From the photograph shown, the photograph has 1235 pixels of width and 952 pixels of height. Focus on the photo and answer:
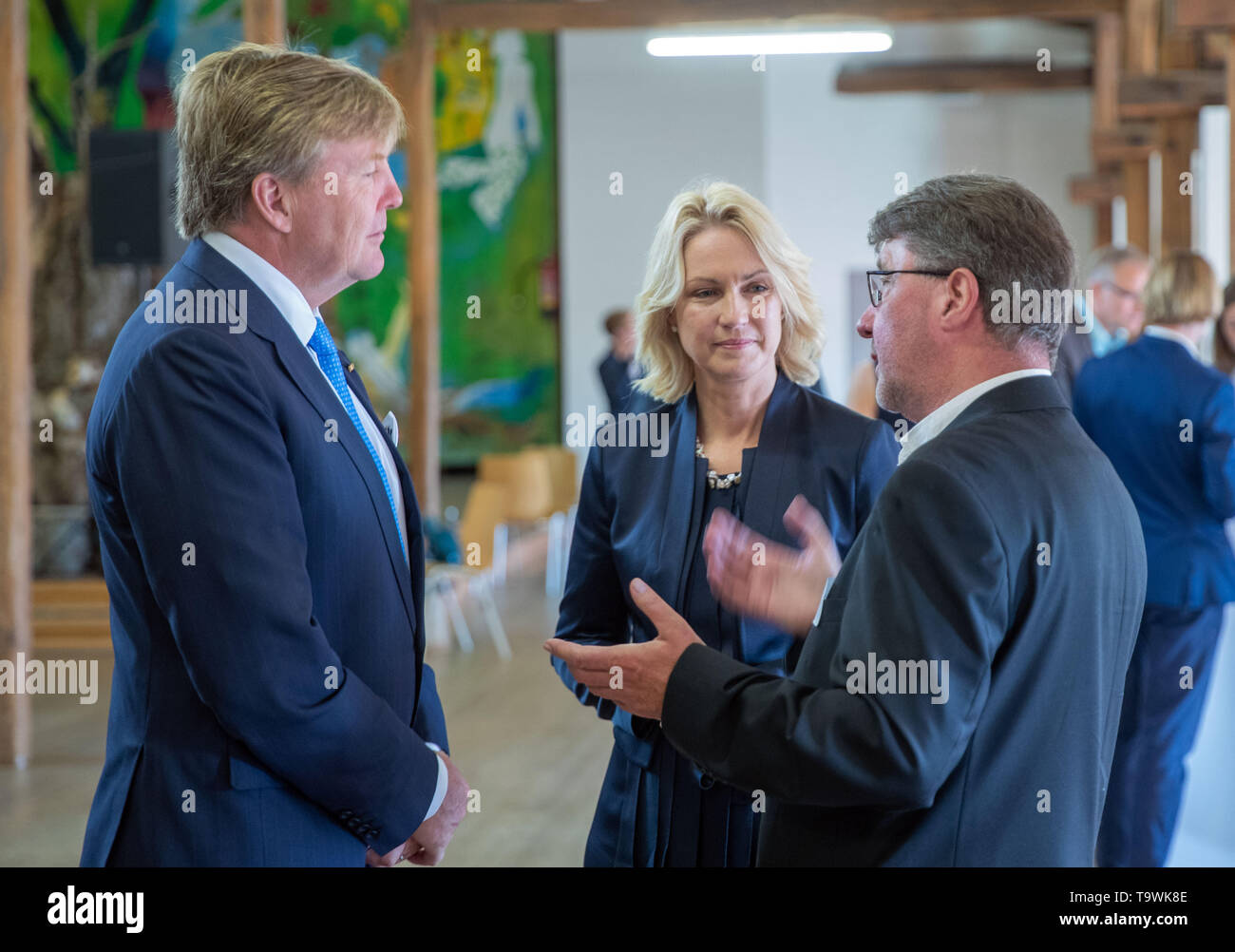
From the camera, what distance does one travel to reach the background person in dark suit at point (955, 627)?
1469 mm

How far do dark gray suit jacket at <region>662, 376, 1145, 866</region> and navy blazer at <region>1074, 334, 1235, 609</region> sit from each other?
257 centimetres

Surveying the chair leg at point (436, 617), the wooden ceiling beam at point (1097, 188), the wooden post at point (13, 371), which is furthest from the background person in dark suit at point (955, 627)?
the wooden ceiling beam at point (1097, 188)

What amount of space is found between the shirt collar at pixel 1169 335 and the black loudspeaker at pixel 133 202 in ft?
14.4

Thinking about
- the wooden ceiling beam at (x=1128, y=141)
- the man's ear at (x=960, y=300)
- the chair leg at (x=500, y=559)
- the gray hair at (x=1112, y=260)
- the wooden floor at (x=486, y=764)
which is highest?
the wooden ceiling beam at (x=1128, y=141)

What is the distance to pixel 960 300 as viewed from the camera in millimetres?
1661

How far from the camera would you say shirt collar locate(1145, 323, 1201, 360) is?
13.7 feet

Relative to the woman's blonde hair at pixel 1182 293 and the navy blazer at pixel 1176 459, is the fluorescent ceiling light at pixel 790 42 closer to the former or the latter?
the woman's blonde hair at pixel 1182 293

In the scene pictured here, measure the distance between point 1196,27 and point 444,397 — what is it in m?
10.3

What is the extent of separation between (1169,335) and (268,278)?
3313 millimetres

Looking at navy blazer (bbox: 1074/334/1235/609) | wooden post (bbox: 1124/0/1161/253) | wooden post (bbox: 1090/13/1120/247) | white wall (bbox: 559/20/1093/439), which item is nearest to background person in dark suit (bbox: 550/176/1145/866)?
navy blazer (bbox: 1074/334/1235/609)

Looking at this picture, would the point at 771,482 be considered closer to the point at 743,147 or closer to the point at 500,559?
the point at 500,559

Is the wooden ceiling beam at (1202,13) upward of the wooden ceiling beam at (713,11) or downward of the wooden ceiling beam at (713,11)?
A: downward

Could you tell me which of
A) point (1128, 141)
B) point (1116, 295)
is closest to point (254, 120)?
point (1116, 295)
